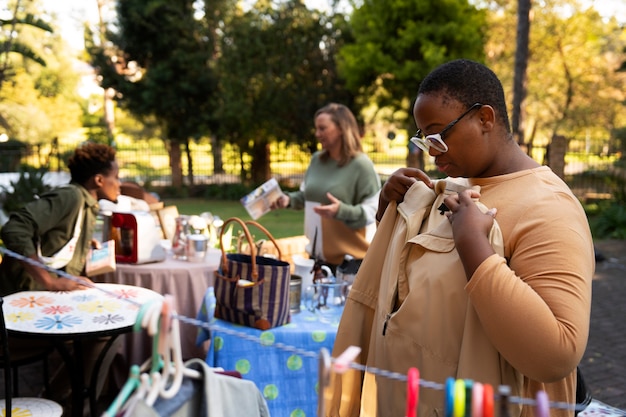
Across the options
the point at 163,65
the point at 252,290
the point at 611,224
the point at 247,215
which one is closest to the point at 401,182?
the point at 252,290

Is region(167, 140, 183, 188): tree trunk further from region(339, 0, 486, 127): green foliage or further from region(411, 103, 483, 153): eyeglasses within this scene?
region(411, 103, 483, 153): eyeglasses

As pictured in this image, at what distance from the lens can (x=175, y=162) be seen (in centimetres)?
1923

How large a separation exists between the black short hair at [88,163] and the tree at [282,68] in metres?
13.1

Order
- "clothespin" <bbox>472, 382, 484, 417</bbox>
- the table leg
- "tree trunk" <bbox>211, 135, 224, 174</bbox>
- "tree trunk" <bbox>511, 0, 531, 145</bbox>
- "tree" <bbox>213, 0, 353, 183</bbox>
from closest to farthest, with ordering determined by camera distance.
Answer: "clothespin" <bbox>472, 382, 484, 417</bbox>
the table leg
"tree trunk" <bbox>511, 0, 531, 145</bbox>
"tree" <bbox>213, 0, 353, 183</bbox>
"tree trunk" <bbox>211, 135, 224, 174</bbox>

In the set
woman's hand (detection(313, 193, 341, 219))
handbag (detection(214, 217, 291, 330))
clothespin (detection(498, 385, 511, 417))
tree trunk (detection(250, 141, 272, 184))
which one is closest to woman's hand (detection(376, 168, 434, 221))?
clothespin (detection(498, 385, 511, 417))

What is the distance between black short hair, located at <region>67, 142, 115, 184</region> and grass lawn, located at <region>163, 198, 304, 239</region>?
6629mm

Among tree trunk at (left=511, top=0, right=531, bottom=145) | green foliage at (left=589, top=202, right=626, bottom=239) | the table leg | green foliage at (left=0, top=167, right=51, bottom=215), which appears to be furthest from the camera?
tree trunk at (left=511, top=0, right=531, bottom=145)

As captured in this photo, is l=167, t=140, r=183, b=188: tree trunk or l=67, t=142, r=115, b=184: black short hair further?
l=167, t=140, r=183, b=188: tree trunk

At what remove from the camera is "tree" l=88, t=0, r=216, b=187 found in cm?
1781

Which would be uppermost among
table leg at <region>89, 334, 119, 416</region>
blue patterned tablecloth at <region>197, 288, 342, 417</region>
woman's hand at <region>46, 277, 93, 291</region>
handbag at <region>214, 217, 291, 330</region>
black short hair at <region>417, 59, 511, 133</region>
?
black short hair at <region>417, 59, 511, 133</region>

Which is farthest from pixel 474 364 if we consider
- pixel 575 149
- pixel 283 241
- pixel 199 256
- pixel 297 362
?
pixel 575 149

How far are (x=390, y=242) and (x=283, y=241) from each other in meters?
3.58

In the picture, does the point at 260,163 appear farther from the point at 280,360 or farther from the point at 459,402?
the point at 459,402

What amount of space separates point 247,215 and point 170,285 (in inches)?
414
